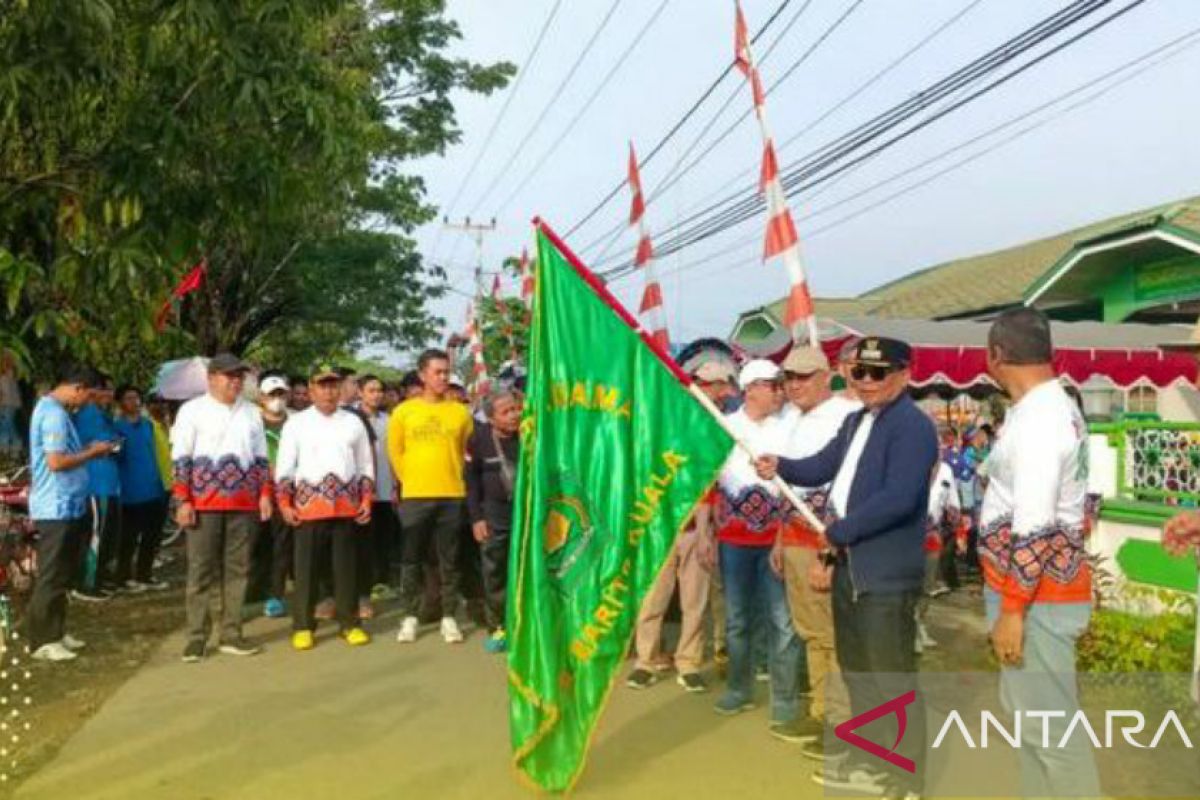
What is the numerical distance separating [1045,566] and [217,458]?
5.32 meters

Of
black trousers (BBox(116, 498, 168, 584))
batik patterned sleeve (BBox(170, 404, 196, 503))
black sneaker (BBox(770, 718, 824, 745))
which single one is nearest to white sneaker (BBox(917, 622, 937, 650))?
black sneaker (BBox(770, 718, 824, 745))

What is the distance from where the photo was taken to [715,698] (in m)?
5.86

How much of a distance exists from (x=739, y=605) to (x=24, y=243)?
3881 mm

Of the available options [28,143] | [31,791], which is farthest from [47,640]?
[28,143]

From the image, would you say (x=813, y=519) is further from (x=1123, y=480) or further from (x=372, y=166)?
(x=372, y=166)

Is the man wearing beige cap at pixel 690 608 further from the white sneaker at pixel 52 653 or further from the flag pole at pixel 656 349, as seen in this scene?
the white sneaker at pixel 52 653

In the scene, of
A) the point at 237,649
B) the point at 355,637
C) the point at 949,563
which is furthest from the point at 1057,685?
the point at 949,563

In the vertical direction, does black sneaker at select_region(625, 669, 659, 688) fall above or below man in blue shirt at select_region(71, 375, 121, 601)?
below

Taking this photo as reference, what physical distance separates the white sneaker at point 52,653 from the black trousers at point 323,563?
1.39 metres

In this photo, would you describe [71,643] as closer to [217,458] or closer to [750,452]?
[217,458]

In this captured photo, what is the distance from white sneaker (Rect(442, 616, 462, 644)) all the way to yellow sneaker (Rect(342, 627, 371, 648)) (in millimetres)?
522

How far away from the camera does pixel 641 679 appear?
6.19 m

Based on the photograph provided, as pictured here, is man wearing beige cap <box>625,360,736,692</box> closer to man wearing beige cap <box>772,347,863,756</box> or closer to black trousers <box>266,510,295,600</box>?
man wearing beige cap <box>772,347,863,756</box>

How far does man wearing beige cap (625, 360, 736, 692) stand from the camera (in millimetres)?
6094
